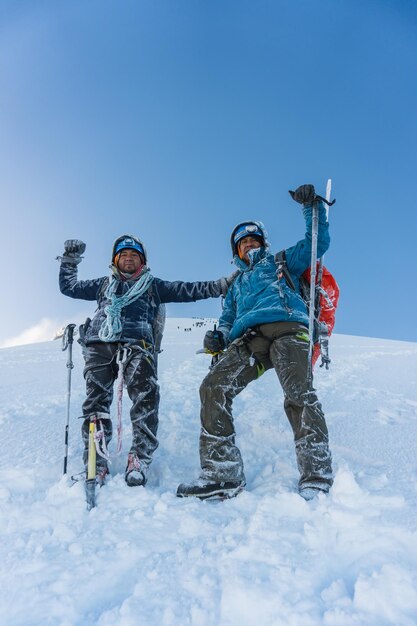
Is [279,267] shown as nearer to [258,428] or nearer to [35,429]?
[258,428]

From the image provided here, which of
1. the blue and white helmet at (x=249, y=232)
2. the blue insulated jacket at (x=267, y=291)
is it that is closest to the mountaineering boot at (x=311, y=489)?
the blue insulated jacket at (x=267, y=291)

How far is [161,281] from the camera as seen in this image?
492cm

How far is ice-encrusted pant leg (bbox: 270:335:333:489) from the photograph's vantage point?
3.11 m

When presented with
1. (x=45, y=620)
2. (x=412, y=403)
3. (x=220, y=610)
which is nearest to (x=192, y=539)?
(x=220, y=610)

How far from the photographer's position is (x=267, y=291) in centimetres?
415

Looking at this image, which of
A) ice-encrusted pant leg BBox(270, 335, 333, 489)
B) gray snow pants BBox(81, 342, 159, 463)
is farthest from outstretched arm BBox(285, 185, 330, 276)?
gray snow pants BBox(81, 342, 159, 463)

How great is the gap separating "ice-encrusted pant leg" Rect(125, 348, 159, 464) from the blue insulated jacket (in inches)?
38.4

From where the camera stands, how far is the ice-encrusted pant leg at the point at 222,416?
130 inches

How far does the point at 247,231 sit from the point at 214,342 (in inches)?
59.9

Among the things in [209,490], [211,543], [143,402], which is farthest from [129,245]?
[211,543]

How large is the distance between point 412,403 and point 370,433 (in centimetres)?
186

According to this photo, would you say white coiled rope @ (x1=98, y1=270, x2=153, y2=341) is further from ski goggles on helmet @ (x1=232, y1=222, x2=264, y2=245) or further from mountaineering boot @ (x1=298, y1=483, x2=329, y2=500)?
mountaineering boot @ (x1=298, y1=483, x2=329, y2=500)

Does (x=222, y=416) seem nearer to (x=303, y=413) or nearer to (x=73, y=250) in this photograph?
(x=303, y=413)

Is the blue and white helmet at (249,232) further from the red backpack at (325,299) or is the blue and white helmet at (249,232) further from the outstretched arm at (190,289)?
the red backpack at (325,299)
